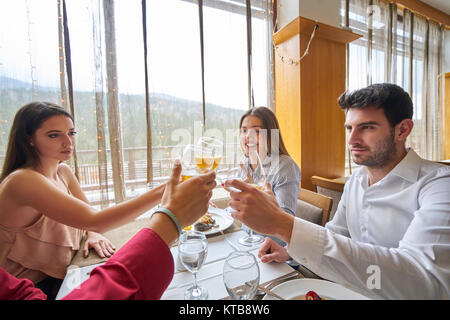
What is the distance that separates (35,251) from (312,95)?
268 centimetres

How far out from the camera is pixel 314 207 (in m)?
1.37

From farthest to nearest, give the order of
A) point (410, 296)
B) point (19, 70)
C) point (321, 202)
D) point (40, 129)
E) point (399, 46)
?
point (399, 46) < point (19, 70) < point (321, 202) < point (40, 129) < point (410, 296)

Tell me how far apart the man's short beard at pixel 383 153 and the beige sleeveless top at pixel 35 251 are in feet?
4.68

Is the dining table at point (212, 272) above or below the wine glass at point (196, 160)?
below

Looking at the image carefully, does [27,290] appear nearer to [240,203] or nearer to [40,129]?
[240,203]

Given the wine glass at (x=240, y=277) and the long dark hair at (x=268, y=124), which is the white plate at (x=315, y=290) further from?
the long dark hair at (x=268, y=124)

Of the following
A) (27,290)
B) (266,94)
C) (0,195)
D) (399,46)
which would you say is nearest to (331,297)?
(27,290)

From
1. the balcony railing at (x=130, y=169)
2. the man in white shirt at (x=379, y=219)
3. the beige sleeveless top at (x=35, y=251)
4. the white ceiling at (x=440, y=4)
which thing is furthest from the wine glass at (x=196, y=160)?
the white ceiling at (x=440, y=4)

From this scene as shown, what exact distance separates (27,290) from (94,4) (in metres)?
2.28

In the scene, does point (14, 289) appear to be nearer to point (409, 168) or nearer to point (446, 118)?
point (409, 168)

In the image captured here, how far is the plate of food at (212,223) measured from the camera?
1.09 meters

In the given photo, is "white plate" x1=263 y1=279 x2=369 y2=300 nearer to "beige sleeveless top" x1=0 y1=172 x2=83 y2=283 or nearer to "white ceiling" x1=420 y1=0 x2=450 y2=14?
"beige sleeveless top" x1=0 y1=172 x2=83 y2=283

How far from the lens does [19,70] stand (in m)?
1.71

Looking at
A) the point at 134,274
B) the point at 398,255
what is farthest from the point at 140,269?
the point at 398,255
